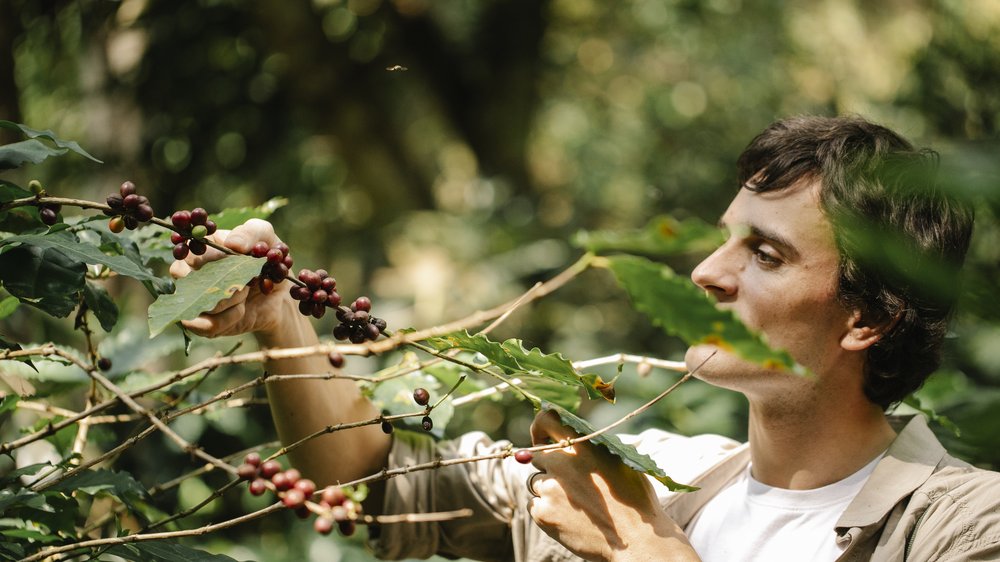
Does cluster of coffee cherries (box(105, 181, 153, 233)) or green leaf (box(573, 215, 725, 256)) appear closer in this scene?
green leaf (box(573, 215, 725, 256))

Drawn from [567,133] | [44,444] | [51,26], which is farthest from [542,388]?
[567,133]

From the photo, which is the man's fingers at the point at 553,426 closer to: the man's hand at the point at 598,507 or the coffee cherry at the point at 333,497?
the man's hand at the point at 598,507

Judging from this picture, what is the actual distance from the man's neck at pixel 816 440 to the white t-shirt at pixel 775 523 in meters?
0.02

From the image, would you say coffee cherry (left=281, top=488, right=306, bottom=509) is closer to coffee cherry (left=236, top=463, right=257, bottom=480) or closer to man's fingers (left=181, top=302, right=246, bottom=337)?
coffee cherry (left=236, top=463, right=257, bottom=480)

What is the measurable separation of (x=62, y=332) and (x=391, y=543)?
1221mm

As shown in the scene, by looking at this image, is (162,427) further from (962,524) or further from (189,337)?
(962,524)

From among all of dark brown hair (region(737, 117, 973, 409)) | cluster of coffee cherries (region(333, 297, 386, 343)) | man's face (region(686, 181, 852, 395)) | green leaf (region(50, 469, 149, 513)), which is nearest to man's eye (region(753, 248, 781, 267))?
man's face (region(686, 181, 852, 395))

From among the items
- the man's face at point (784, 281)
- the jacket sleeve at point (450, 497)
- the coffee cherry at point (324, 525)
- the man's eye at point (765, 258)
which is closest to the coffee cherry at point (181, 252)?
the coffee cherry at point (324, 525)

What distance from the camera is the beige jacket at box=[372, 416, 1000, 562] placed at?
1.20 metres

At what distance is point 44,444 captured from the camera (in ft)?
5.85

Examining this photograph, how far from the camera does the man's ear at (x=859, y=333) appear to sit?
1.45 metres

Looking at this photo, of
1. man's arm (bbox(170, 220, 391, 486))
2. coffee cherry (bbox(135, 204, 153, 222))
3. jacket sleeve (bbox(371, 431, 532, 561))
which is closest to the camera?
coffee cherry (bbox(135, 204, 153, 222))

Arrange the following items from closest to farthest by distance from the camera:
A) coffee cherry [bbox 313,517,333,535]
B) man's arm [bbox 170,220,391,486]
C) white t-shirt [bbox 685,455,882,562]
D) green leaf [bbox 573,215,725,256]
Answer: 1. green leaf [bbox 573,215,725,256]
2. coffee cherry [bbox 313,517,333,535]
3. man's arm [bbox 170,220,391,486]
4. white t-shirt [bbox 685,455,882,562]

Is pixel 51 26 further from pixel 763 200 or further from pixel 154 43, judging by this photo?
pixel 763 200
